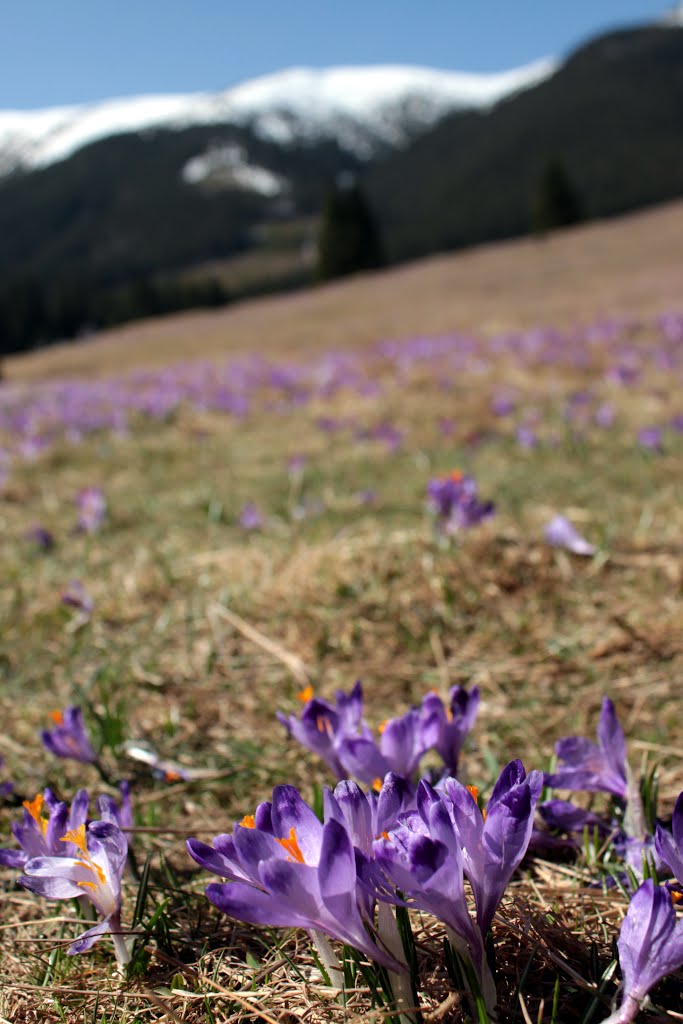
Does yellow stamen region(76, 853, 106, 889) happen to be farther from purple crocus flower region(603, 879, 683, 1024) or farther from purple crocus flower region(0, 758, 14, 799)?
purple crocus flower region(0, 758, 14, 799)

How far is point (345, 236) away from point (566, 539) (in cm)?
5031

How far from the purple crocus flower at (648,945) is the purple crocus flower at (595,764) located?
39 centimetres

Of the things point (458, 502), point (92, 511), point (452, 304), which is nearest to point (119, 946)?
point (458, 502)

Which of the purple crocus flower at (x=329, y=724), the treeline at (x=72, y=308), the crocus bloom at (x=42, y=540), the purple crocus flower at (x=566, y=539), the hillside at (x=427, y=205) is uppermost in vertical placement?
the hillside at (x=427, y=205)

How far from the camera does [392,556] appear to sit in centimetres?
269

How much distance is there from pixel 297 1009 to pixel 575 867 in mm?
522

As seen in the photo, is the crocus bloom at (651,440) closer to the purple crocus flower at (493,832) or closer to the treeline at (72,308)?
the purple crocus flower at (493,832)

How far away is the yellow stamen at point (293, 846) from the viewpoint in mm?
862

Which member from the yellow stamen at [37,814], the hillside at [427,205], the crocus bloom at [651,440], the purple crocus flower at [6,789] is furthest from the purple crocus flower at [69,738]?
the hillside at [427,205]

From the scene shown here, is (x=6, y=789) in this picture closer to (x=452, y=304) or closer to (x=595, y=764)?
(x=595, y=764)

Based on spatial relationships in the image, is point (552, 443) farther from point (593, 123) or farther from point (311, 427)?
point (593, 123)

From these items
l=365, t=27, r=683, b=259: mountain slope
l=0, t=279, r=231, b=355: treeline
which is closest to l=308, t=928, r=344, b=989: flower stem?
l=0, t=279, r=231, b=355: treeline

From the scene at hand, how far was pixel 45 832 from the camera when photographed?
111 cm

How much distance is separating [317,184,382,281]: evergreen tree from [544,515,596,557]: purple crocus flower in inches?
1957
